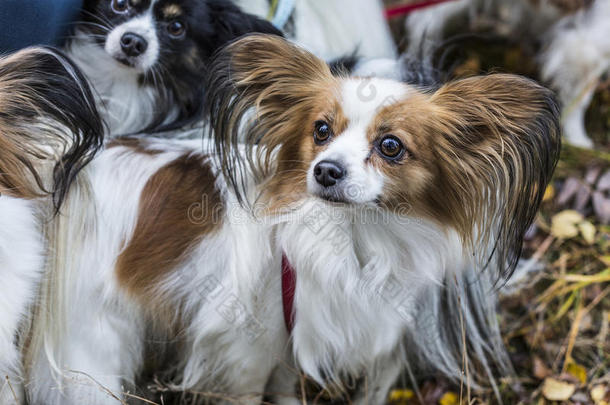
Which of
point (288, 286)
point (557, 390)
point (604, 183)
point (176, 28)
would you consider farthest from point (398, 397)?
point (176, 28)

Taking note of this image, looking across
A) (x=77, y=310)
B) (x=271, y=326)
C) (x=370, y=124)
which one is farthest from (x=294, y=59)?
(x=77, y=310)

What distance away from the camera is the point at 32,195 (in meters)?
2.32

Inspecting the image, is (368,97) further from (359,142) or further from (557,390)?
(557,390)

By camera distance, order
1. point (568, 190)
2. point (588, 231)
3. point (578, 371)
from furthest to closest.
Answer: point (568, 190) < point (588, 231) < point (578, 371)

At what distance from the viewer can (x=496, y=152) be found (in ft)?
7.40

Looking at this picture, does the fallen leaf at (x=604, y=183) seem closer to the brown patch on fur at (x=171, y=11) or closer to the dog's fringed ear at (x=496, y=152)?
the dog's fringed ear at (x=496, y=152)

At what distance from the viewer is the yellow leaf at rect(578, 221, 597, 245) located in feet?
12.2

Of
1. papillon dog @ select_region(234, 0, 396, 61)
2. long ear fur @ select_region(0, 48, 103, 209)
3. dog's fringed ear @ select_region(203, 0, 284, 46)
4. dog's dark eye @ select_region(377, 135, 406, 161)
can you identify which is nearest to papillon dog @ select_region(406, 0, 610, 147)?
papillon dog @ select_region(234, 0, 396, 61)

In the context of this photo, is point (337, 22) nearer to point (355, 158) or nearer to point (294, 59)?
point (294, 59)

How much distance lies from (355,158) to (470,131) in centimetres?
40

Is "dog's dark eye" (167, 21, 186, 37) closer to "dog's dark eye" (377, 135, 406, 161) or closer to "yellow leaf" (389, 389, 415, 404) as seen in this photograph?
"dog's dark eye" (377, 135, 406, 161)

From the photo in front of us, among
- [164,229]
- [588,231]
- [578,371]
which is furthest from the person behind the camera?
[588,231]

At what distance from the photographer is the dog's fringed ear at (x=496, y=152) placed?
2.17m

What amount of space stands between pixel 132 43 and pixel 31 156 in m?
0.72
